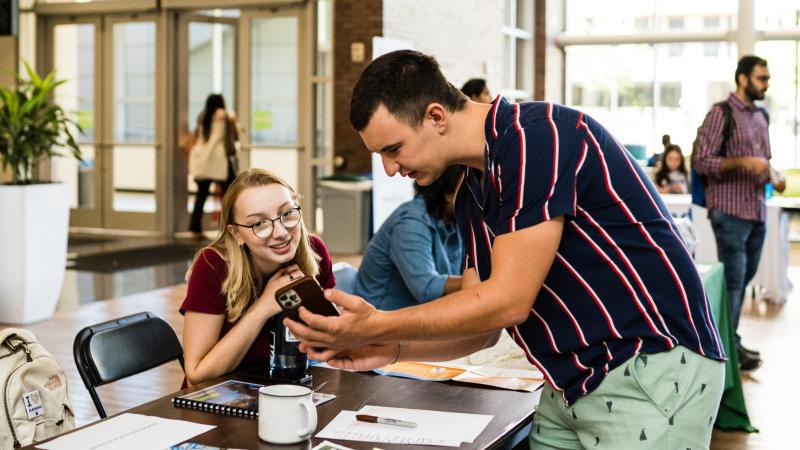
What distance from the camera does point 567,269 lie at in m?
1.78

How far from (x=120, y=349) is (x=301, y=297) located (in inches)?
45.4

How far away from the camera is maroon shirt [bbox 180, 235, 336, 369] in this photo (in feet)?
8.96

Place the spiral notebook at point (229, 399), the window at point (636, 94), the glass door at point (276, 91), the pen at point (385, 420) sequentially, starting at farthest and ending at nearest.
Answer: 1. the window at point (636, 94)
2. the glass door at point (276, 91)
3. the spiral notebook at point (229, 399)
4. the pen at point (385, 420)

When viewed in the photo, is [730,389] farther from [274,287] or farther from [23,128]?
[23,128]

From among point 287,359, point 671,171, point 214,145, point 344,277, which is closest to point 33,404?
point 287,359

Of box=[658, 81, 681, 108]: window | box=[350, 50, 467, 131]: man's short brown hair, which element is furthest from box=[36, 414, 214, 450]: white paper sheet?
box=[658, 81, 681, 108]: window

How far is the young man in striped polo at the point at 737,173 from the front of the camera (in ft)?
18.4

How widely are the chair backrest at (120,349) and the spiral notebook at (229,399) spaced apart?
0.41 m

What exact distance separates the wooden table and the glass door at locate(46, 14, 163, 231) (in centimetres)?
992

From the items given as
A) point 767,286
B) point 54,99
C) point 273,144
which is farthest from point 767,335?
point 54,99

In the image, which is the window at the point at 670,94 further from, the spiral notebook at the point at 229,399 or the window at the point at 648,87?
the spiral notebook at the point at 229,399

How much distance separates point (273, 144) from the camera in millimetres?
11547

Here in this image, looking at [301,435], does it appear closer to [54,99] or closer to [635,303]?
[635,303]

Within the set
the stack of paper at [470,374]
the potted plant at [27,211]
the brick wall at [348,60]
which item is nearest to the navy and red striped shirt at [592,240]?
the stack of paper at [470,374]
